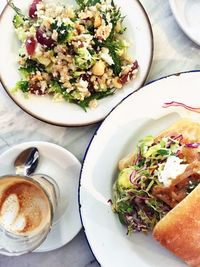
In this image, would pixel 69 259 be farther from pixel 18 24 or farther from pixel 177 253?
pixel 18 24

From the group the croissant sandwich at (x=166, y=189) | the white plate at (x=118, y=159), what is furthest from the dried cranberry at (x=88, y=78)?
the croissant sandwich at (x=166, y=189)

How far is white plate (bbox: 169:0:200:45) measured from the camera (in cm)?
202

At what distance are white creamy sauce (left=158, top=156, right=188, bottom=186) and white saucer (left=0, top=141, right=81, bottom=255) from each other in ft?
0.99

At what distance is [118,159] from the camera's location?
200 cm

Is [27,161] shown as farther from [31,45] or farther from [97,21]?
[97,21]

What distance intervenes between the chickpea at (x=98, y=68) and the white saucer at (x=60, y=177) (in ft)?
0.84

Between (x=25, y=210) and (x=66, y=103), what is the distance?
1.15 ft

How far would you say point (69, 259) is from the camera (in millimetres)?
2080


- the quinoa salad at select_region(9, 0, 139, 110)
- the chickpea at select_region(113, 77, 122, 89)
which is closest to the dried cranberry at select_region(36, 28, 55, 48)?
the quinoa salad at select_region(9, 0, 139, 110)

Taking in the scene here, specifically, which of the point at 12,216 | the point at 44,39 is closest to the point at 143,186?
the point at 12,216

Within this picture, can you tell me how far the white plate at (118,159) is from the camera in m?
1.95

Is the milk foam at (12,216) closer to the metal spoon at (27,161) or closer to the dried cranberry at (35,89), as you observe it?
the metal spoon at (27,161)

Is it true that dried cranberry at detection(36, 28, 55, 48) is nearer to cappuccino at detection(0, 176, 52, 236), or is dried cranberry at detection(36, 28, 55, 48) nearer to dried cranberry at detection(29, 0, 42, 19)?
dried cranberry at detection(29, 0, 42, 19)

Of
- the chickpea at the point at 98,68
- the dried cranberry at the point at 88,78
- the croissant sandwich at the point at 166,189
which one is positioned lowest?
the croissant sandwich at the point at 166,189
